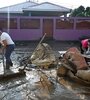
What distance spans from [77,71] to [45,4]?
2728 cm

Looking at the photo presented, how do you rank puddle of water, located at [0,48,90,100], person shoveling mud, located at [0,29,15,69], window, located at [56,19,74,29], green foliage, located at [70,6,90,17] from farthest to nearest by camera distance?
green foliage, located at [70,6,90,17] → window, located at [56,19,74,29] → person shoveling mud, located at [0,29,15,69] → puddle of water, located at [0,48,90,100]

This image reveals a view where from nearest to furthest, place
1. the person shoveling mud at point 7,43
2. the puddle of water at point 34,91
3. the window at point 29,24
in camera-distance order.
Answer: the puddle of water at point 34,91 < the person shoveling mud at point 7,43 < the window at point 29,24

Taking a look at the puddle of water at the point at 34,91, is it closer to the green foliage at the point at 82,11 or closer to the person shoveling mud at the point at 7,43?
the person shoveling mud at the point at 7,43

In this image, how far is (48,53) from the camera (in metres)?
12.4

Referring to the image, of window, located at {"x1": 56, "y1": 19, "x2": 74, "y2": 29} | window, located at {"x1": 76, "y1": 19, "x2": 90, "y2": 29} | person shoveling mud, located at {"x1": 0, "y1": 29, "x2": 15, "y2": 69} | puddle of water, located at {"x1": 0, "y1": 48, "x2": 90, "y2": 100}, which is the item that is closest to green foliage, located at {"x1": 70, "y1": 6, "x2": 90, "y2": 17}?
window, located at {"x1": 76, "y1": 19, "x2": 90, "y2": 29}

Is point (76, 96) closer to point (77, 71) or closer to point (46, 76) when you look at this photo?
point (77, 71)

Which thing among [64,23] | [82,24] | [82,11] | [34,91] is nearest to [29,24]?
[64,23]

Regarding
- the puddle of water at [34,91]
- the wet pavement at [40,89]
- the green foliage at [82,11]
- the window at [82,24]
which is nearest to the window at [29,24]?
the window at [82,24]

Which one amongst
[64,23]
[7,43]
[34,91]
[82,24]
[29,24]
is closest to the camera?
[34,91]

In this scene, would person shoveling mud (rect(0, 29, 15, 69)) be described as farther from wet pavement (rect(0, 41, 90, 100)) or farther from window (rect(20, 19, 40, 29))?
window (rect(20, 19, 40, 29))

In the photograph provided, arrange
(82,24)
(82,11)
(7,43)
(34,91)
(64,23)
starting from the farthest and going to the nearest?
(82,11) < (82,24) < (64,23) < (7,43) < (34,91)

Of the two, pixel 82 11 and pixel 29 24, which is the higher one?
pixel 82 11

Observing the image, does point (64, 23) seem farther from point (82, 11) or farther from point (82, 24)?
point (82, 11)

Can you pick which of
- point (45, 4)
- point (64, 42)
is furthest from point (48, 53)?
point (45, 4)
